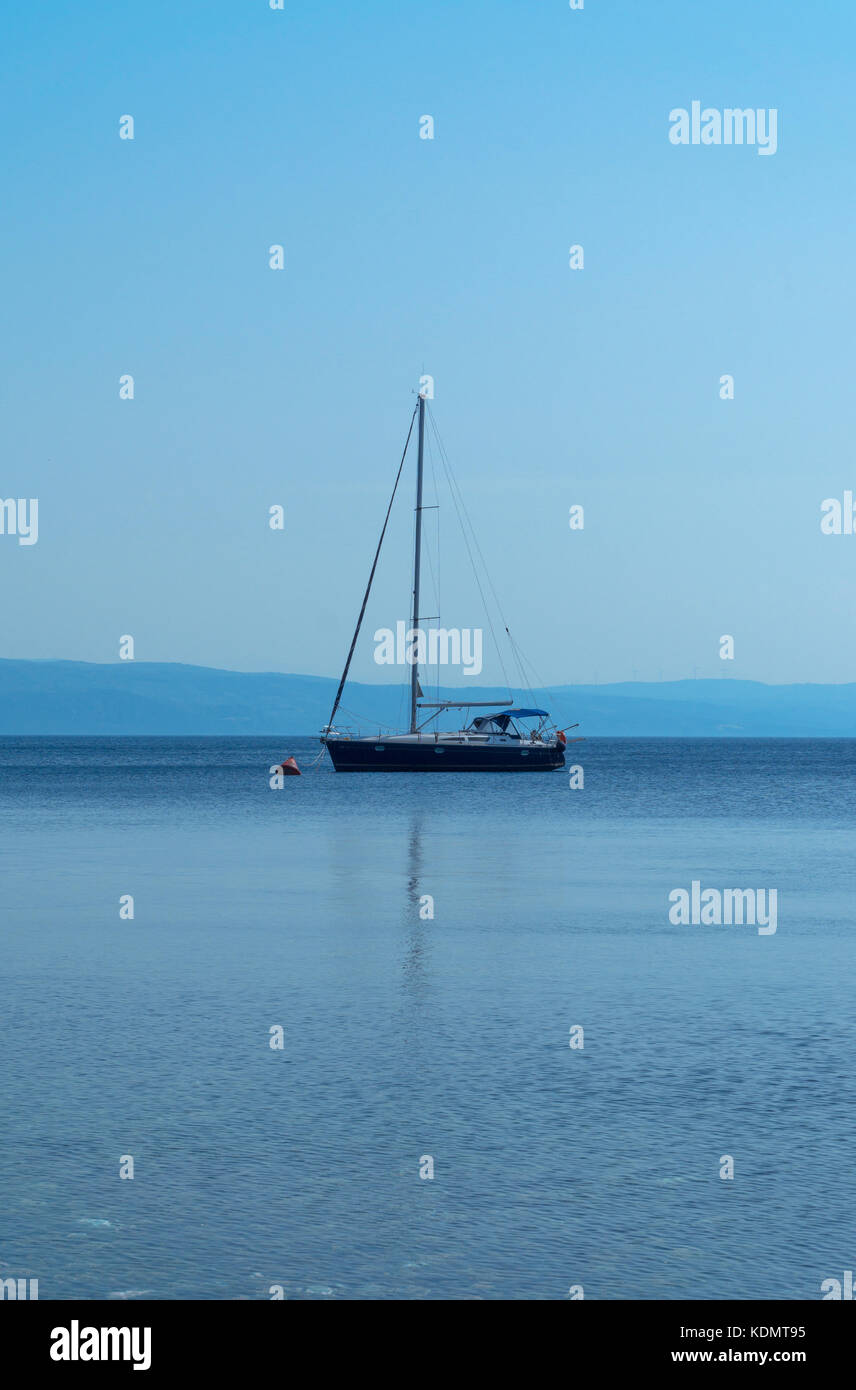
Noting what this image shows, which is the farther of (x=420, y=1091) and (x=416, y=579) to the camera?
(x=416, y=579)

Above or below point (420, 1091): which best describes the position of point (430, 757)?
below

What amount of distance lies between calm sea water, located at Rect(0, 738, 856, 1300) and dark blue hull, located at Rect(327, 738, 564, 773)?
71.0 meters

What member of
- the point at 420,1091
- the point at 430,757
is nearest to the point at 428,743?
the point at 430,757

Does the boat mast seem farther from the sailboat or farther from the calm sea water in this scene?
the calm sea water

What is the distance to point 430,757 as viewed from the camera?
117562mm

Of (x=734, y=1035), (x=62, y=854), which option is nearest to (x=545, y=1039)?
(x=734, y=1035)

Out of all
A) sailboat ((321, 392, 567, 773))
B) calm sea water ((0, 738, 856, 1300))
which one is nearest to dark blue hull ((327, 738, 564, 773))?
sailboat ((321, 392, 567, 773))

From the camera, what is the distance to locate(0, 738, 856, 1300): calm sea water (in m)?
13.5

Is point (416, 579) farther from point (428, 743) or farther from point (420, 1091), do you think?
point (420, 1091)

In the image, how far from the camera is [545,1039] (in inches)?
881

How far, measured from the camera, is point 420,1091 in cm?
1917

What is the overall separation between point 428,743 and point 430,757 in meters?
1.21

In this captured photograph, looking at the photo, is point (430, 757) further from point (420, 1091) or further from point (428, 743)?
point (420, 1091)

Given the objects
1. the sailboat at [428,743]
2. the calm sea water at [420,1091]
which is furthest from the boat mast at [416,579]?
the calm sea water at [420,1091]
